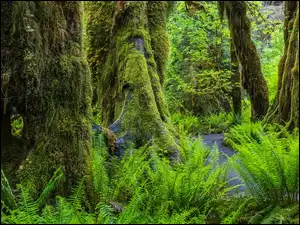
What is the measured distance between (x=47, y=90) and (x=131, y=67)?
298 cm

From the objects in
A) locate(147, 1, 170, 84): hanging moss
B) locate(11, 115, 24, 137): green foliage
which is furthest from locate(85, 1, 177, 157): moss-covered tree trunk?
locate(11, 115, 24, 137): green foliage

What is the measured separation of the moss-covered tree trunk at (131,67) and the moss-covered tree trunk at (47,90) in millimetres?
2110

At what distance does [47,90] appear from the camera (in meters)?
3.58

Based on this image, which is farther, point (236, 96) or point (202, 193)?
point (236, 96)

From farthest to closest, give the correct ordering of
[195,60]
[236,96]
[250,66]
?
[195,60] < [236,96] < [250,66]

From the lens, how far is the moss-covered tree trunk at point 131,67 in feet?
19.8

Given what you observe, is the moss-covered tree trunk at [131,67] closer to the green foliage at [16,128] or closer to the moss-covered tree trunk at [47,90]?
the green foliage at [16,128]

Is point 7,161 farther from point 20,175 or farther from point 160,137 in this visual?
point 160,137

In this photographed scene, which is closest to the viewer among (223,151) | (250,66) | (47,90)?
(47,90)

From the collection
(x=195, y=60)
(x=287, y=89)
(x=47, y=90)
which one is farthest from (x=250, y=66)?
(x=47, y=90)

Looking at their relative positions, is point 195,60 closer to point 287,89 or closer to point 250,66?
point 250,66

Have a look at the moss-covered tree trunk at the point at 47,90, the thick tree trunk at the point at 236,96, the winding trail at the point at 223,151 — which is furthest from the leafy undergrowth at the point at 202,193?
the thick tree trunk at the point at 236,96

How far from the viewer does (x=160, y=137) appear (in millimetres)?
5961

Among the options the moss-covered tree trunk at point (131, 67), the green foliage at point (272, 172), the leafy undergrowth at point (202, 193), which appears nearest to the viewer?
the leafy undergrowth at point (202, 193)
